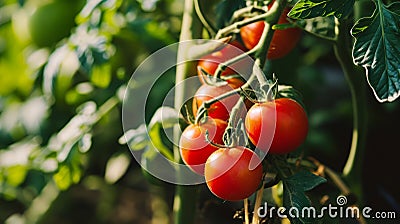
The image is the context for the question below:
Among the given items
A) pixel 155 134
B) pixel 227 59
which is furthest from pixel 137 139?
pixel 227 59

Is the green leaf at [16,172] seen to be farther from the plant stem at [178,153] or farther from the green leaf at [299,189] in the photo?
the green leaf at [299,189]

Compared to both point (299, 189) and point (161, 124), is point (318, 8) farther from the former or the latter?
point (161, 124)

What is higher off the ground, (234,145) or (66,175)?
(234,145)

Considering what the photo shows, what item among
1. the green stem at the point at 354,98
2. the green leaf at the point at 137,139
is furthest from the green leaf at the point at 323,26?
the green leaf at the point at 137,139

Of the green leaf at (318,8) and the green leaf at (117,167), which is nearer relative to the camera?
the green leaf at (318,8)

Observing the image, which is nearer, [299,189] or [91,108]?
[299,189]

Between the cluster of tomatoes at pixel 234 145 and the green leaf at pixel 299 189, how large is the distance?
0.03 m

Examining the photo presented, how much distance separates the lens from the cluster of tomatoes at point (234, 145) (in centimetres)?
59

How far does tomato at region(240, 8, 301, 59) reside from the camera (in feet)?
2.32

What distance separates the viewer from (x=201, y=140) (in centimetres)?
62

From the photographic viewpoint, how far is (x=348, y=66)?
2.53 feet

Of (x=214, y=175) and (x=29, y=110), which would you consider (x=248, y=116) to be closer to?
(x=214, y=175)

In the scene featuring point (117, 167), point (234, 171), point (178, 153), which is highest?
point (234, 171)

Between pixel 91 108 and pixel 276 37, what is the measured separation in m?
0.42
